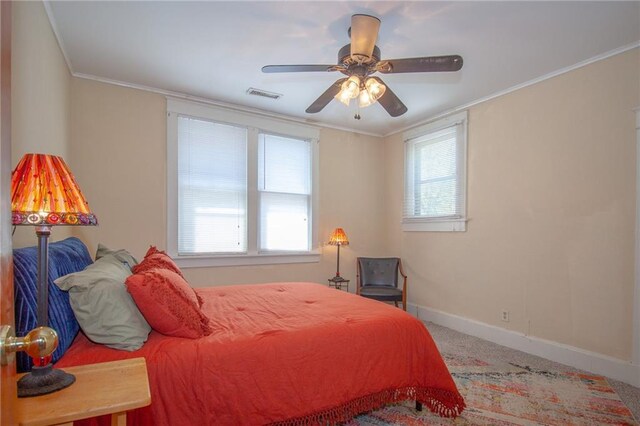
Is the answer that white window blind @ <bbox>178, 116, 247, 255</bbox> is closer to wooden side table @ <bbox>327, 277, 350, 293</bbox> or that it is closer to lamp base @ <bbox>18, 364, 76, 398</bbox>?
wooden side table @ <bbox>327, 277, 350, 293</bbox>

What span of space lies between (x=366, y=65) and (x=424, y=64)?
0.37 metres

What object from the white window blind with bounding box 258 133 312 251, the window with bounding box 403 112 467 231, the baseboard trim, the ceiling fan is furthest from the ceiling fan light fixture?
the baseboard trim

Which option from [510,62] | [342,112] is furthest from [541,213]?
[342,112]

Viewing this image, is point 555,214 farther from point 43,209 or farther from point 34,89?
point 34,89

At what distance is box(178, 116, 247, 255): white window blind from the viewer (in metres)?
3.76

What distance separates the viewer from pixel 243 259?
159 inches

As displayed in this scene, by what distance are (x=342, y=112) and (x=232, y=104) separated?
1.34 meters

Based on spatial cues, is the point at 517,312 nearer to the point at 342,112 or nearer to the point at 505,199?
the point at 505,199

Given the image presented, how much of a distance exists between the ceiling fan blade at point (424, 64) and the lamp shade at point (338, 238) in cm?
257

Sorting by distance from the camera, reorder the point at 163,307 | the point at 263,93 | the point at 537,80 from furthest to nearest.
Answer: the point at 263,93
the point at 537,80
the point at 163,307

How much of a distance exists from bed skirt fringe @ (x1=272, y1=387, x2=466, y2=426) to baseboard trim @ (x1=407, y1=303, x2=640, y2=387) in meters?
1.60

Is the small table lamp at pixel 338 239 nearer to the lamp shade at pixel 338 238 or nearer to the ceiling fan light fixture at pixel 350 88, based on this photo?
the lamp shade at pixel 338 238

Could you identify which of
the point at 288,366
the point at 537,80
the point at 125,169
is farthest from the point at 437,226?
the point at 125,169

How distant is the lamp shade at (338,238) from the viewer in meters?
4.46
